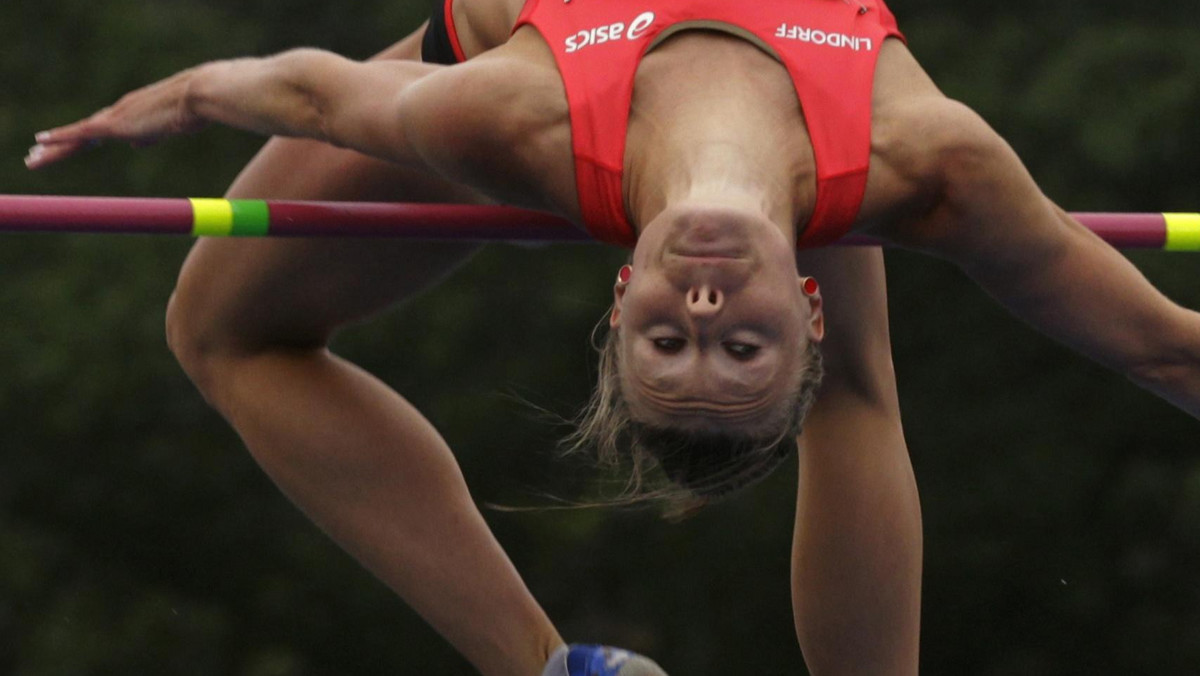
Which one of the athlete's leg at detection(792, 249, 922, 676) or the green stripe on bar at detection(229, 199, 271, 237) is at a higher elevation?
the green stripe on bar at detection(229, 199, 271, 237)

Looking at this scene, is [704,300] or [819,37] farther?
[819,37]

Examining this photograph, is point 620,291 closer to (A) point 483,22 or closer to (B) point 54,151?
(A) point 483,22

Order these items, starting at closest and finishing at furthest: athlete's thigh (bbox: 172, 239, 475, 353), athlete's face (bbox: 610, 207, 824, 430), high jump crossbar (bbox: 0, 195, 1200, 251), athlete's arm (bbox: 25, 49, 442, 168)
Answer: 1. athlete's face (bbox: 610, 207, 824, 430)
2. athlete's arm (bbox: 25, 49, 442, 168)
3. high jump crossbar (bbox: 0, 195, 1200, 251)
4. athlete's thigh (bbox: 172, 239, 475, 353)

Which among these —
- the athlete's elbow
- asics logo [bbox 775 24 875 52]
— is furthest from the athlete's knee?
the athlete's elbow

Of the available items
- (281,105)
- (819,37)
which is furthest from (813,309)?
(281,105)

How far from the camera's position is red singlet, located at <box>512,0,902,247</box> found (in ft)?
10.1

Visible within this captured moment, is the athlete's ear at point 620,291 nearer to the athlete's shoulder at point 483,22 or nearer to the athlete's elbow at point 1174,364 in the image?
the athlete's shoulder at point 483,22

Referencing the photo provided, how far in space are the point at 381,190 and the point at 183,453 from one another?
13.1 ft

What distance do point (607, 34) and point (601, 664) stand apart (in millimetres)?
1009

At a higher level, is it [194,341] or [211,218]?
[211,218]

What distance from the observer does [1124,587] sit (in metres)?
7.39

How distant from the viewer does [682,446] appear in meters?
3.10

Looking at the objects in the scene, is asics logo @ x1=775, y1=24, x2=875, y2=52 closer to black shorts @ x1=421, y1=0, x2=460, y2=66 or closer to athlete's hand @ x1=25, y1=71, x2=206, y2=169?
black shorts @ x1=421, y1=0, x2=460, y2=66

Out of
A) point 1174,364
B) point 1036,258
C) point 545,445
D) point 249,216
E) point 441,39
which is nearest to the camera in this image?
point 1036,258
